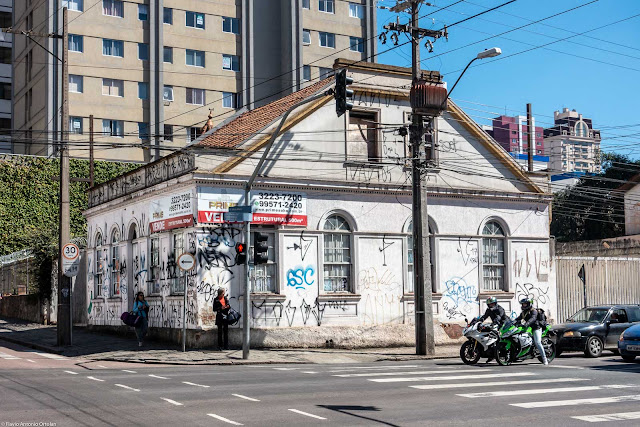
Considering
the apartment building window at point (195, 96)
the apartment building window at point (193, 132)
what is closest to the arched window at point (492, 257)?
the apartment building window at point (193, 132)

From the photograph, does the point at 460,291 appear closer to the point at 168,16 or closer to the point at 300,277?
the point at 300,277

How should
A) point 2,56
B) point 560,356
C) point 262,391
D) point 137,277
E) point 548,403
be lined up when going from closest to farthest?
point 548,403 < point 262,391 < point 560,356 < point 137,277 < point 2,56

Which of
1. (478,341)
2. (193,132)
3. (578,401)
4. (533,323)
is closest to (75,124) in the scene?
(193,132)

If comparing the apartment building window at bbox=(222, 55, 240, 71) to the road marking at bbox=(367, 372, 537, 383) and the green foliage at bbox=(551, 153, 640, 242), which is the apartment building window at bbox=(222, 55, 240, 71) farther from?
the road marking at bbox=(367, 372, 537, 383)

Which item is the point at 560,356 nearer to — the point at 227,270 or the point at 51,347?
the point at 227,270

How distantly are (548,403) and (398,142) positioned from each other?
15794 millimetres

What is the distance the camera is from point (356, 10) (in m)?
70.2

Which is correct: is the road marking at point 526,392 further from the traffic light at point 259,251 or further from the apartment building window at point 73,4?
the apartment building window at point 73,4

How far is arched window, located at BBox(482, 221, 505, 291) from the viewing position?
28812mm

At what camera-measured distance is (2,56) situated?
227 feet

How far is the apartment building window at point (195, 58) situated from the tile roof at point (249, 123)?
33.8 m

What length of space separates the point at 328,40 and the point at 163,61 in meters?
14.6

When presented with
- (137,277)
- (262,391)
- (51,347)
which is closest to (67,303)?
(51,347)

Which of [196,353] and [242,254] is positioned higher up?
[242,254]
